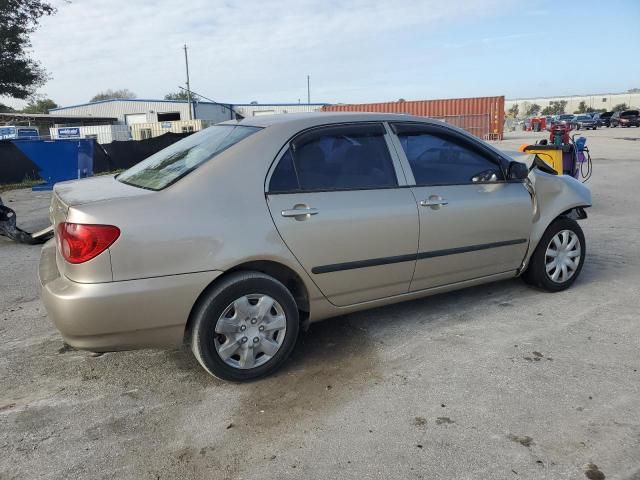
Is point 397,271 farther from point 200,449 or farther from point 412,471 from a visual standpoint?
point 200,449

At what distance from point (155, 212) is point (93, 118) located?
61.1 metres

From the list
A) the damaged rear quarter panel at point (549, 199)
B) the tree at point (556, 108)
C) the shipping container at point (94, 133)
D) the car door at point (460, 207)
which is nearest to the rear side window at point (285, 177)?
the car door at point (460, 207)

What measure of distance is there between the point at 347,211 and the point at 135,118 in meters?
61.9

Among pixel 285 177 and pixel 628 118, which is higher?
pixel 628 118

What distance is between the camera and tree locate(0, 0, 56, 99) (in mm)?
22219

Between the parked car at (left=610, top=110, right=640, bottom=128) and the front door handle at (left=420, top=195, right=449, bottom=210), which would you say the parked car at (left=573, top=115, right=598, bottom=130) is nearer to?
the parked car at (left=610, top=110, right=640, bottom=128)

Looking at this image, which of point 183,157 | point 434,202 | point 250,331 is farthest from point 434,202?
point 183,157

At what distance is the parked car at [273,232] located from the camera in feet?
9.05

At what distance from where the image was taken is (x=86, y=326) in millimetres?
2730

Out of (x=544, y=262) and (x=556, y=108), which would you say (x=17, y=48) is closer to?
(x=544, y=262)

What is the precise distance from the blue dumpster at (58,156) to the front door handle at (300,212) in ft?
43.9

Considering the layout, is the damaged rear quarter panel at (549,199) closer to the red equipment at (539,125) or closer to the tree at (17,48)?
the tree at (17,48)

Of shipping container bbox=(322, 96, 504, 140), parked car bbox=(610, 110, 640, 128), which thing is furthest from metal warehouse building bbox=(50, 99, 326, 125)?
parked car bbox=(610, 110, 640, 128)

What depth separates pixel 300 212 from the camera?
314 cm
